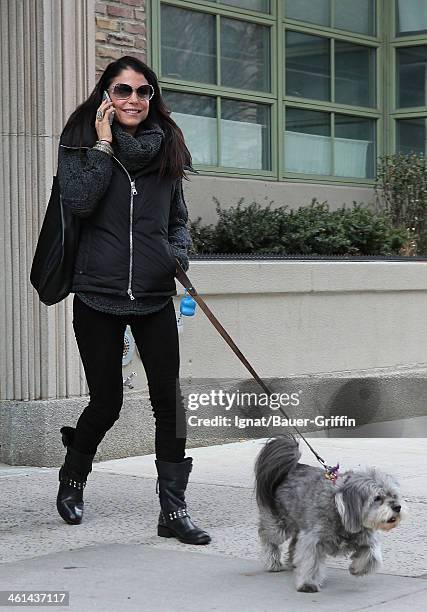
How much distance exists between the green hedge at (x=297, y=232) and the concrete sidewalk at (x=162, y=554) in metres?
2.54

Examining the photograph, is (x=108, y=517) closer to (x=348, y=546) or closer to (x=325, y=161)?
(x=348, y=546)

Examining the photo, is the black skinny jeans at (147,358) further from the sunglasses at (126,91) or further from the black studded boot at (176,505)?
the sunglasses at (126,91)

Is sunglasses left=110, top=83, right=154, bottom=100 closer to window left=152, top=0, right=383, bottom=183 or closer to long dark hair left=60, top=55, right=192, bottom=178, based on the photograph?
long dark hair left=60, top=55, right=192, bottom=178

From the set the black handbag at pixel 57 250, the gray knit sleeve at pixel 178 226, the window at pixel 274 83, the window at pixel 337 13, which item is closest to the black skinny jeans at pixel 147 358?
the black handbag at pixel 57 250

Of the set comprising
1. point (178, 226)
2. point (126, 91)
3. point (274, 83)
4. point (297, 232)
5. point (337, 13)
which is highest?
point (337, 13)

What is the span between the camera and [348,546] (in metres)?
4.89

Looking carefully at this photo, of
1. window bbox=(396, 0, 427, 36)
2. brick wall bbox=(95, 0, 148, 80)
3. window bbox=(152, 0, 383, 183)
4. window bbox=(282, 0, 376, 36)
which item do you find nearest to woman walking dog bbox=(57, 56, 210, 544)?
brick wall bbox=(95, 0, 148, 80)

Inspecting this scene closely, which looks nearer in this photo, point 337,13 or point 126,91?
point 126,91

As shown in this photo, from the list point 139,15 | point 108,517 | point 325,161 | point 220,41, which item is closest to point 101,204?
point 108,517

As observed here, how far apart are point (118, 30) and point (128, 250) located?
3.28 m

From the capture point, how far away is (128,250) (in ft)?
18.7

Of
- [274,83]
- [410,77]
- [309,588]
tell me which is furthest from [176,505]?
[410,77]

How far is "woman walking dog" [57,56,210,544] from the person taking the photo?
570 centimetres

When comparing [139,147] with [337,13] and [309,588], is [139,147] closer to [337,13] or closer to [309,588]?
[309,588]
